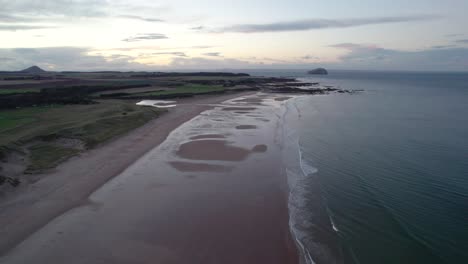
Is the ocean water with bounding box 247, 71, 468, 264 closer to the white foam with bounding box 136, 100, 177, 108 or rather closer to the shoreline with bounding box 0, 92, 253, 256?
the shoreline with bounding box 0, 92, 253, 256

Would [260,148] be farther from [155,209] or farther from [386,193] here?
[155,209]

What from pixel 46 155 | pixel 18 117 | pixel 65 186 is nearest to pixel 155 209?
pixel 65 186

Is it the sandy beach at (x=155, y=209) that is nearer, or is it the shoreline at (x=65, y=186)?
the sandy beach at (x=155, y=209)

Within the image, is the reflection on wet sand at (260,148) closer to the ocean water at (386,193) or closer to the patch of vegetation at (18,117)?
the ocean water at (386,193)

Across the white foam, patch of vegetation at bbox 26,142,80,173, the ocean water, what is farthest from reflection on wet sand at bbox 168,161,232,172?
the white foam

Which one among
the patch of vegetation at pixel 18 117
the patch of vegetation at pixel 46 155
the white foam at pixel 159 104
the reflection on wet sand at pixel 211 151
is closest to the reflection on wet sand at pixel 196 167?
the reflection on wet sand at pixel 211 151

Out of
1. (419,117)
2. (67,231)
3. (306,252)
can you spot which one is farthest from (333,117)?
(67,231)
